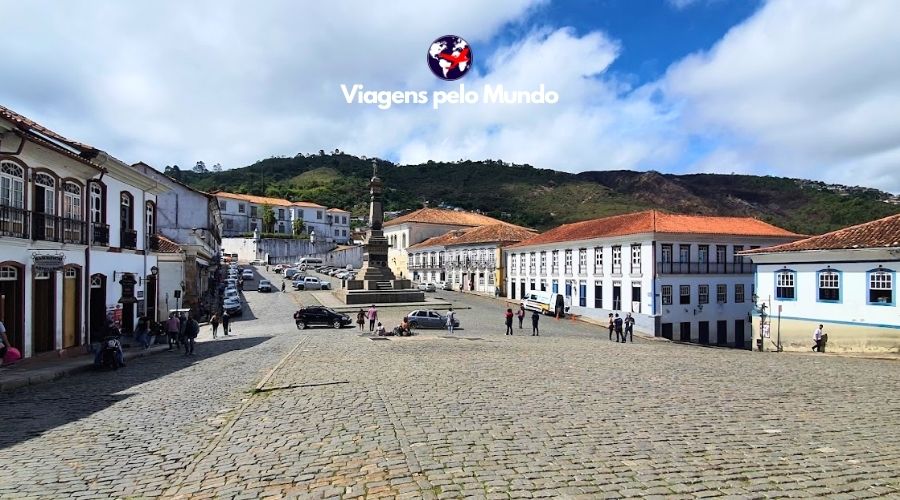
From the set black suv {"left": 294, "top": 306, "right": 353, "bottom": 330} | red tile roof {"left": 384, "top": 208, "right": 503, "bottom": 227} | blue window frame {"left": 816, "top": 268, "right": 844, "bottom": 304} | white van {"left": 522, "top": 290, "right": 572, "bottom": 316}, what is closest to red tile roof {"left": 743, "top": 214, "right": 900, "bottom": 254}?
blue window frame {"left": 816, "top": 268, "right": 844, "bottom": 304}

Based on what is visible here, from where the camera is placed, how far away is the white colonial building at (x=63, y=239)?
47.8 ft

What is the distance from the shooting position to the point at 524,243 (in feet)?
157

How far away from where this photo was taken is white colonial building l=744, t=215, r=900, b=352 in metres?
20.9

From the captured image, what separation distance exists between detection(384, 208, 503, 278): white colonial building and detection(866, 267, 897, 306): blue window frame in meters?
51.1

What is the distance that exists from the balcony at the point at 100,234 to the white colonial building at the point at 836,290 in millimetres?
26614

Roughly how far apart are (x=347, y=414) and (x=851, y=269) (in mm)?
22011

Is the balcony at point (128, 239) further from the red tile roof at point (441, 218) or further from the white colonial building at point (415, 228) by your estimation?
the red tile roof at point (441, 218)

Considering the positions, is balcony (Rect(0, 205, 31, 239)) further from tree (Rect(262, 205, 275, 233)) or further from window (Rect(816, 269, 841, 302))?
tree (Rect(262, 205, 275, 233))

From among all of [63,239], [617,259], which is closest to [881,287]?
[617,259]

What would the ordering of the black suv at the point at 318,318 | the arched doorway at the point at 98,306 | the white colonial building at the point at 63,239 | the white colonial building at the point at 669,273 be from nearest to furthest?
the white colonial building at the point at 63,239, the arched doorway at the point at 98,306, the black suv at the point at 318,318, the white colonial building at the point at 669,273

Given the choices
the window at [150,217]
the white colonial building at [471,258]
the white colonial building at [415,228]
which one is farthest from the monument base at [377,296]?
the white colonial building at [415,228]

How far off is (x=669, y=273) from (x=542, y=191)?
89440 mm

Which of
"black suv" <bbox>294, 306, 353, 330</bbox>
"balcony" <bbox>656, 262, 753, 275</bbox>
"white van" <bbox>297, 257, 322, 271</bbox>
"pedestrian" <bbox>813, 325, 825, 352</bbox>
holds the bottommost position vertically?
"pedestrian" <bbox>813, 325, 825, 352</bbox>

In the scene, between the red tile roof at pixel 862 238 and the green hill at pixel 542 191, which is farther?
the green hill at pixel 542 191
